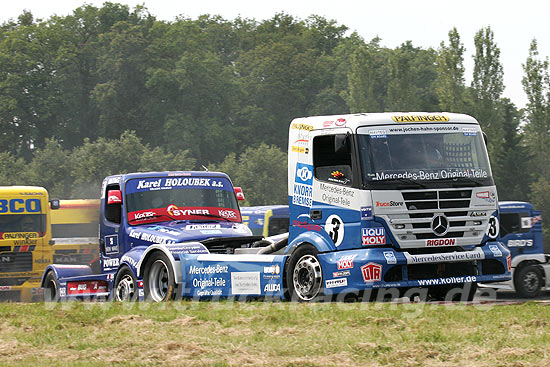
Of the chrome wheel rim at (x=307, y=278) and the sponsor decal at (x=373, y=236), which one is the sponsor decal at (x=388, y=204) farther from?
the chrome wheel rim at (x=307, y=278)

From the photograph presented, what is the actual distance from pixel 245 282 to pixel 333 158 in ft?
7.10

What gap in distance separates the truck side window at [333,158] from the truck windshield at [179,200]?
3.96 meters

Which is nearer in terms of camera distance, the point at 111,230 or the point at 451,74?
the point at 111,230

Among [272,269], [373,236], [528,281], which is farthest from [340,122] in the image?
[528,281]

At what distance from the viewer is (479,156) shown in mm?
13570

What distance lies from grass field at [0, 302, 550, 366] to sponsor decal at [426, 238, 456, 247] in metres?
1.42

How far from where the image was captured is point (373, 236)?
42.1 feet

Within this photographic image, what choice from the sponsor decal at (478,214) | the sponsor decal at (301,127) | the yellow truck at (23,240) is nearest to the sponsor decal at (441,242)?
the sponsor decal at (478,214)

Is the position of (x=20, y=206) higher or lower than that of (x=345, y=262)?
higher

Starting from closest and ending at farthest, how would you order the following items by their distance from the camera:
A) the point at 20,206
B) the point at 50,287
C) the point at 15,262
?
1. the point at 50,287
2. the point at 15,262
3. the point at 20,206

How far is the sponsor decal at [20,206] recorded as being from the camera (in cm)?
2445

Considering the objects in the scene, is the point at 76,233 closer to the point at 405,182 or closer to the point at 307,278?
the point at 307,278

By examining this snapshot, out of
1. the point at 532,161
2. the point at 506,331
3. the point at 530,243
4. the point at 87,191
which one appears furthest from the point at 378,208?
the point at 87,191

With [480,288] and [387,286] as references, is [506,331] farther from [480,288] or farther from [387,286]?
[480,288]
